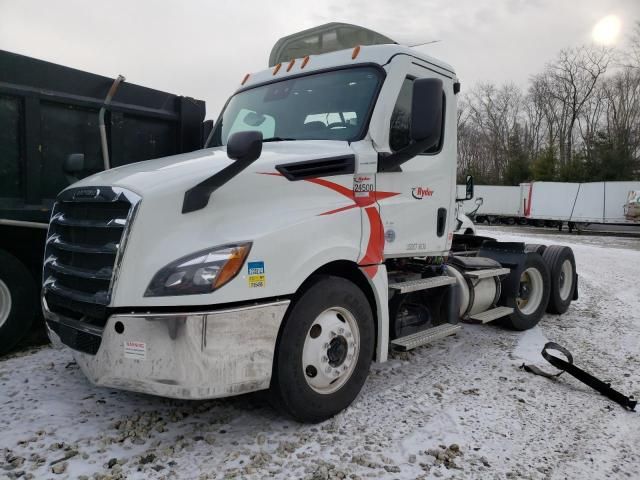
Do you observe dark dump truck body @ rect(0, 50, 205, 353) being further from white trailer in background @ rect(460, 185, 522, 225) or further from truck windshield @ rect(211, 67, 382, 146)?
white trailer in background @ rect(460, 185, 522, 225)

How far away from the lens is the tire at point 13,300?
4492 millimetres

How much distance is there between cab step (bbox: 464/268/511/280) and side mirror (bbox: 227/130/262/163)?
10.7 feet

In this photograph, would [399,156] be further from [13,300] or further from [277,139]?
[13,300]

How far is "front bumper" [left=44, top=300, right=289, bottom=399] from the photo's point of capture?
108 inches

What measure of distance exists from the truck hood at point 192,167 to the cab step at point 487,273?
2458 millimetres

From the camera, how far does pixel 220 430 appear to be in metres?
3.32

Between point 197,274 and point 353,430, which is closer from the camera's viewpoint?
point 197,274

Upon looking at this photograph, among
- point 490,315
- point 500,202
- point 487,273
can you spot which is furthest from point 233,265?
point 500,202

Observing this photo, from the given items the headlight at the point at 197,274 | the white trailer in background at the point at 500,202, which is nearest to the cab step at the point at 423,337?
the headlight at the point at 197,274

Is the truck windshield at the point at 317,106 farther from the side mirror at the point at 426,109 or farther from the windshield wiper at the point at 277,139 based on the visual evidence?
the side mirror at the point at 426,109

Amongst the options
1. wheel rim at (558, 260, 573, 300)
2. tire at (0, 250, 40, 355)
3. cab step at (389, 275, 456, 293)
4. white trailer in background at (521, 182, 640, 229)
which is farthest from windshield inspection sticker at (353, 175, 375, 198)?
white trailer in background at (521, 182, 640, 229)

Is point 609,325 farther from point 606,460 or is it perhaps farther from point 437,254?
point 606,460

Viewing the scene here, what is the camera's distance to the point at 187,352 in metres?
2.74

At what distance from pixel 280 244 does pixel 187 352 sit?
81 cm
